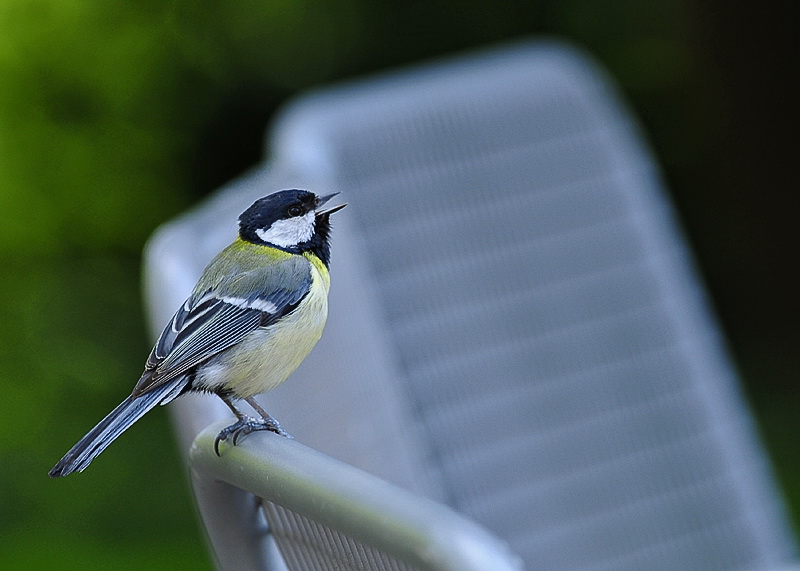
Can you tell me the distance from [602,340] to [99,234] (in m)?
3.07

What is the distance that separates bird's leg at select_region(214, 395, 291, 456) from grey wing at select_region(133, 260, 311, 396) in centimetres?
6

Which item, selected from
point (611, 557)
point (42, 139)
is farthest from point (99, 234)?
point (611, 557)

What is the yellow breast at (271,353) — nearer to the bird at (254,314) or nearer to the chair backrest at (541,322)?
the bird at (254,314)

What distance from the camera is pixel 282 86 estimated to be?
5.07 metres

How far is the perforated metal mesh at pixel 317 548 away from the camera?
70cm

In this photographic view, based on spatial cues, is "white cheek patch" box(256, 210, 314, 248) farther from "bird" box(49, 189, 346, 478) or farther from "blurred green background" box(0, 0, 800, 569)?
"blurred green background" box(0, 0, 800, 569)

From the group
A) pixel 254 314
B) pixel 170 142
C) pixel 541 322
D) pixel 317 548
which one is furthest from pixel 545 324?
pixel 170 142

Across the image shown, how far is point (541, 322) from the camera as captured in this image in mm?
2307

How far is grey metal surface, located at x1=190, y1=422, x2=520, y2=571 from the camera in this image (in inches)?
24.4

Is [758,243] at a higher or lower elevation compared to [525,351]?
lower

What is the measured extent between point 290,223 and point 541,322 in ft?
4.43

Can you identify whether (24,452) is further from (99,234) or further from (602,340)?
(602,340)

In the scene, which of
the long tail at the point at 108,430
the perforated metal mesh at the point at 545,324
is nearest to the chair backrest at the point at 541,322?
the perforated metal mesh at the point at 545,324

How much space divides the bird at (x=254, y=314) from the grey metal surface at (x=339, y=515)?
0.20 feet
